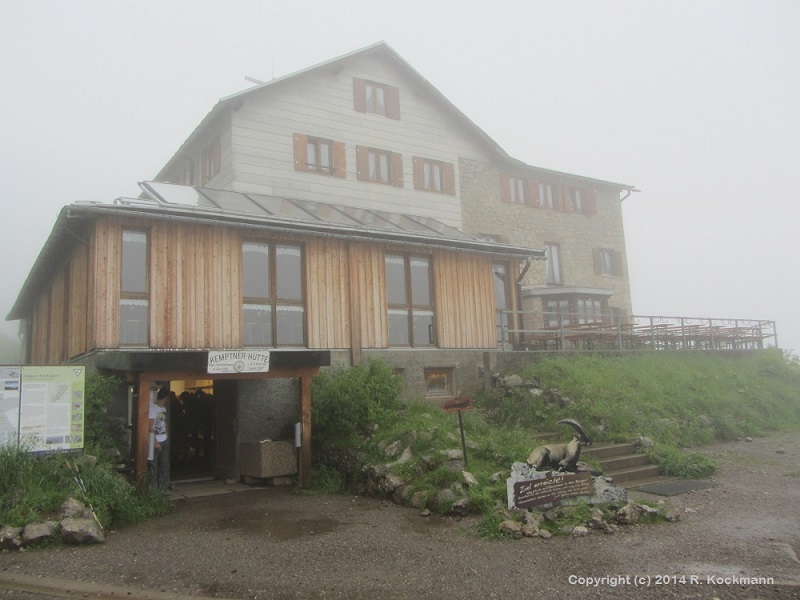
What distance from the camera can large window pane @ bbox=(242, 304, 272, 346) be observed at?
44.1 feet

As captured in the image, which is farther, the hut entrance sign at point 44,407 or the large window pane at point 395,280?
the large window pane at point 395,280

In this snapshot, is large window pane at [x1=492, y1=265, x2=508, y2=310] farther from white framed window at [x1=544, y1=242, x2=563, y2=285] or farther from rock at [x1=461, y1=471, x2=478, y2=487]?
rock at [x1=461, y1=471, x2=478, y2=487]

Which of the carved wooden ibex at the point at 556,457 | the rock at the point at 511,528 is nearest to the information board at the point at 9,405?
the rock at the point at 511,528

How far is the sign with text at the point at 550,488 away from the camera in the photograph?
28.2 ft

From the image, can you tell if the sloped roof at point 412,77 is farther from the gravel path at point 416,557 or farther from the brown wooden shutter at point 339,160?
the gravel path at point 416,557

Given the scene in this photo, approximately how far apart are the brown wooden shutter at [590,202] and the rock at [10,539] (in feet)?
79.1

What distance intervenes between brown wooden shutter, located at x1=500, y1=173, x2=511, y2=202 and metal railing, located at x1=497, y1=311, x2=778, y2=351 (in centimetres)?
482

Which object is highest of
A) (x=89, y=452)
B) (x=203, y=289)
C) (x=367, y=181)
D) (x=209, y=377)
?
(x=367, y=181)

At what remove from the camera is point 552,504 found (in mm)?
8688

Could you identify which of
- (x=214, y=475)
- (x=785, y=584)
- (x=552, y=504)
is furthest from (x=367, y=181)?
(x=785, y=584)

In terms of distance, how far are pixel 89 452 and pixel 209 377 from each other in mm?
2112

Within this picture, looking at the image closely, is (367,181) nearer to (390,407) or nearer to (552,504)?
(390,407)

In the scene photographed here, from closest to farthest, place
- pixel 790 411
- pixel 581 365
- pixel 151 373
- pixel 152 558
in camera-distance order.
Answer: pixel 152 558 < pixel 151 373 < pixel 581 365 < pixel 790 411

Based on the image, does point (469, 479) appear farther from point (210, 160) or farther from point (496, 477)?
point (210, 160)
